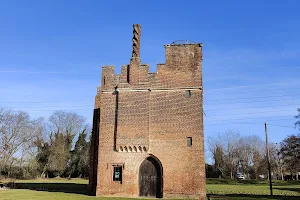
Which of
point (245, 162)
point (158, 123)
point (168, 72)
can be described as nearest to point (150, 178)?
point (158, 123)

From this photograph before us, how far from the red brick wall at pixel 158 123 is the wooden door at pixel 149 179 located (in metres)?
0.47

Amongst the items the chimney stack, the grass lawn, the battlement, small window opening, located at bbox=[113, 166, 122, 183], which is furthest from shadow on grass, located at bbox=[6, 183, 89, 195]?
the chimney stack

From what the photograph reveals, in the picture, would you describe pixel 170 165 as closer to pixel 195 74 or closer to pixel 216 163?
pixel 195 74

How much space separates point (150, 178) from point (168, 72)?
8625mm

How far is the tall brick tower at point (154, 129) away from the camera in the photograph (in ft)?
72.4

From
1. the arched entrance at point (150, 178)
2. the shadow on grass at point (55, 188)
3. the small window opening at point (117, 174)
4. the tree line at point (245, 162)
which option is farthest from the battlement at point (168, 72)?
the tree line at point (245, 162)

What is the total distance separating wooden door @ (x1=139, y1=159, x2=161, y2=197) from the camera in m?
22.4

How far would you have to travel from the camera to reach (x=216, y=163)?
72812 mm

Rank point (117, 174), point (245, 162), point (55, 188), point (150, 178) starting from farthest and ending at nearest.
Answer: point (245, 162), point (55, 188), point (117, 174), point (150, 178)

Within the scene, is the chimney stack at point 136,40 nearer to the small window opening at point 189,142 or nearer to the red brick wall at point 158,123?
the red brick wall at point 158,123

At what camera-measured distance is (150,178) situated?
2256cm

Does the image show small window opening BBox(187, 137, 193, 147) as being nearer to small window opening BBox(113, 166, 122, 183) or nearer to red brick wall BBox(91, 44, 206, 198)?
red brick wall BBox(91, 44, 206, 198)

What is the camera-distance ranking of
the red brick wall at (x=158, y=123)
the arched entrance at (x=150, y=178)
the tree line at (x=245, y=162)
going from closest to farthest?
the red brick wall at (x=158, y=123) < the arched entrance at (x=150, y=178) < the tree line at (x=245, y=162)

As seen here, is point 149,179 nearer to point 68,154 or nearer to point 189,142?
point 189,142
